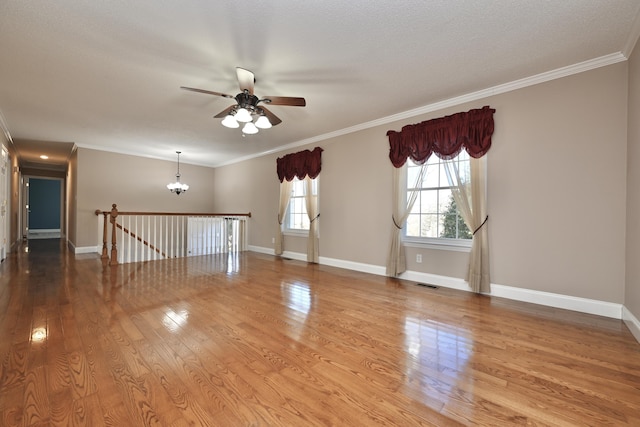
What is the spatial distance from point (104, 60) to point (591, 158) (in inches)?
207

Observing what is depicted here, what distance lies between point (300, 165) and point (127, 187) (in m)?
4.94

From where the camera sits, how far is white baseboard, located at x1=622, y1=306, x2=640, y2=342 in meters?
2.23

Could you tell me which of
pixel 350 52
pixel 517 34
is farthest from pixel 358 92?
pixel 517 34

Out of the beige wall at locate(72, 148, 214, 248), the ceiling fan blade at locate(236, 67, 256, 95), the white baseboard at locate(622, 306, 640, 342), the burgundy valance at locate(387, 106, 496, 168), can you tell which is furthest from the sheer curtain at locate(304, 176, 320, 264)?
the beige wall at locate(72, 148, 214, 248)

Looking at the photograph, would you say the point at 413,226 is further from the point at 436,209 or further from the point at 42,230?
the point at 42,230

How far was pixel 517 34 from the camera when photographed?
237 cm

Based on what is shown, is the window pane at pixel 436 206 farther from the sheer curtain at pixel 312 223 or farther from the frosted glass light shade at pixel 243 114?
the frosted glass light shade at pixel 243 114

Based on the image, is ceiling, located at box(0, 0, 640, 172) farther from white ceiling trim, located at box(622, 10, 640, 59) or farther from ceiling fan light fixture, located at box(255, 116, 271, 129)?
ceiling fan light fixture, located at box(255, 116, 271, 129)

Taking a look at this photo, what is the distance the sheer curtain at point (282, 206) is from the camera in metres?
6.11

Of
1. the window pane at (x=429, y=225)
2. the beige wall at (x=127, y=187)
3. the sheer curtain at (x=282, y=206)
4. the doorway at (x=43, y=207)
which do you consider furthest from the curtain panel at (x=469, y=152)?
the doorway at (x=43, y=207)

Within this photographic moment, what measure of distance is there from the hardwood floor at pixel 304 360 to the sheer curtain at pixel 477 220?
26cm

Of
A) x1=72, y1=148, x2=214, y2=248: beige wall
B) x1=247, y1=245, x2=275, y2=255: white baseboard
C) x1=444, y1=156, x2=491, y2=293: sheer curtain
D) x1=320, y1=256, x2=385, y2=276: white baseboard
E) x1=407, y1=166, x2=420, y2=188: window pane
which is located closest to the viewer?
x1=444, y1=156, x2=491, y2=293: sheer curtain

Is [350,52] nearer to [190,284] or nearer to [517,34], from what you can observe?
[517,34]

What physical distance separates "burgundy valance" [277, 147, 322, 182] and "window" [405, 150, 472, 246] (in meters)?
1.95
